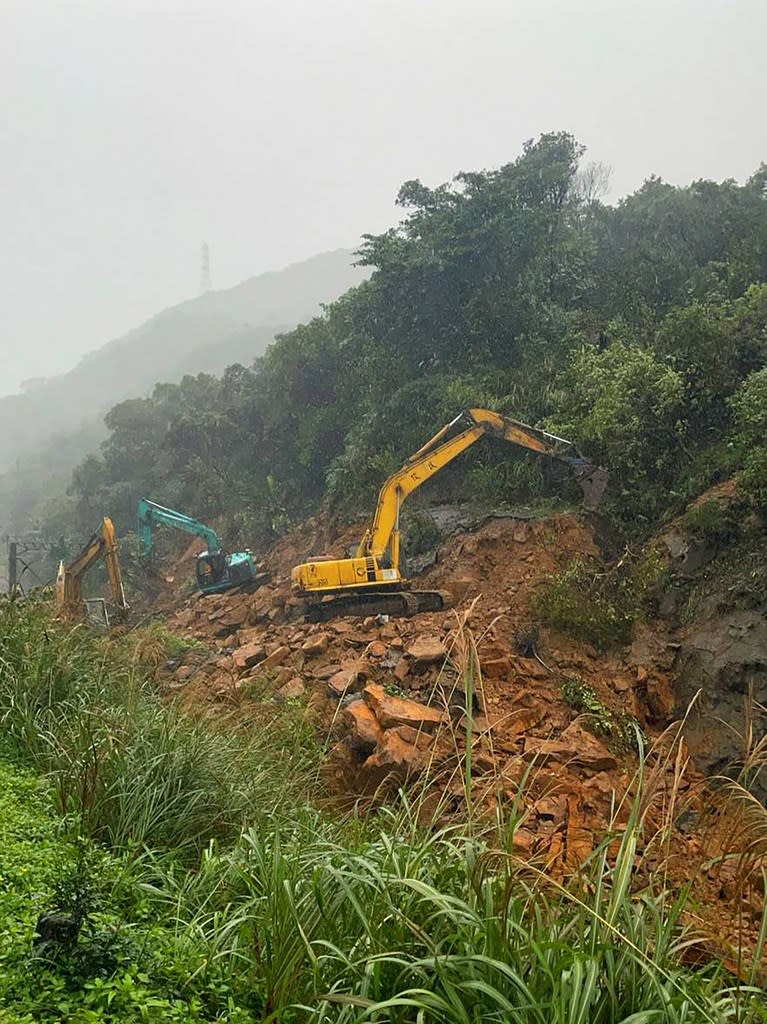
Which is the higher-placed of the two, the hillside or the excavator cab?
the hillside

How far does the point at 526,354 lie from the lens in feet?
57.0

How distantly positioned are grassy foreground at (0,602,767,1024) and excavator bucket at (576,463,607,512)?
9.45 meters

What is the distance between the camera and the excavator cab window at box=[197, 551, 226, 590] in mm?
16578

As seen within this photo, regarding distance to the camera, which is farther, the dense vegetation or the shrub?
the dense vegetation

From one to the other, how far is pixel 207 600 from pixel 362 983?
14.4 meters

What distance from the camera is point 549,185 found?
19.8 meters

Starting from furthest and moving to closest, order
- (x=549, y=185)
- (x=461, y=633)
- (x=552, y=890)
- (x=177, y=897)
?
(x=549, y=185), (x=177, y=897), (x=552, y=890), (x=461, y=633)

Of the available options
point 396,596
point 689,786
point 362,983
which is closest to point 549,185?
point 396,596

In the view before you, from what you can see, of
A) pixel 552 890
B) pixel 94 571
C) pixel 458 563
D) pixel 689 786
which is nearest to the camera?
pixel 552 890

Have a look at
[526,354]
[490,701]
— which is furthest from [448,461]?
[526,354]

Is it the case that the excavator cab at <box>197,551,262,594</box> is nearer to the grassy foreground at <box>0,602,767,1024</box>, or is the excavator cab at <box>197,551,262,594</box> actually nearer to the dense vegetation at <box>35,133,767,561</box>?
the dense vegetation at <box>35,133,767,561</box>

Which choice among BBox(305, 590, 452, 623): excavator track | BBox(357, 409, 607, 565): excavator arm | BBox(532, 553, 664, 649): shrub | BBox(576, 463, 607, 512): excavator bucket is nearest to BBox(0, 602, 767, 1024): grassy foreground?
BBox(532, 553, 664, 649): shrub

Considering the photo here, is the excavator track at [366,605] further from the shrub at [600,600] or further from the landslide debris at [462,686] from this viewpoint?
the shrub at [600,600]

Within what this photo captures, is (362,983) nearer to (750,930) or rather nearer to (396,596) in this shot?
(750,930)
